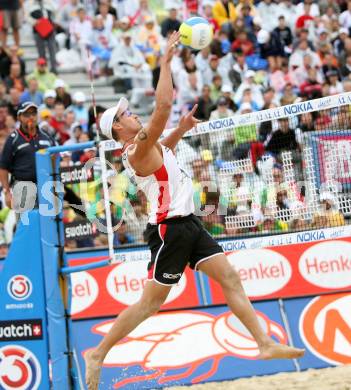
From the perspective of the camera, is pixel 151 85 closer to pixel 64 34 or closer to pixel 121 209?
pixel 64 34

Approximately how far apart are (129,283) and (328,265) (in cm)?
200

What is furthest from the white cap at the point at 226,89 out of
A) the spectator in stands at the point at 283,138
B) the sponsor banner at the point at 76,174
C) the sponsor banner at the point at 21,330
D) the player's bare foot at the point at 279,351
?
the player's bare foot at the point at 279,351

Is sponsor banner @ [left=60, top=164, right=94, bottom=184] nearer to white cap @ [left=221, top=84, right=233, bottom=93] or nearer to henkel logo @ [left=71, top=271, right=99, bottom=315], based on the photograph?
henkel logo @ [left=71, top=271, right=99, bottom=315]

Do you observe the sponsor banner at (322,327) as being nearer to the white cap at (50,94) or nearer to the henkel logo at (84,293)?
the henkel logo at (84,293)

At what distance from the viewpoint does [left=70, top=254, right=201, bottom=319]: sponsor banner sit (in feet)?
30.8

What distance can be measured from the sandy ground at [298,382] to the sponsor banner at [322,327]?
154mm

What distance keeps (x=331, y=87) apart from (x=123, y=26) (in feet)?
13.5

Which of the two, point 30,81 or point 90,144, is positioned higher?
point 30,81

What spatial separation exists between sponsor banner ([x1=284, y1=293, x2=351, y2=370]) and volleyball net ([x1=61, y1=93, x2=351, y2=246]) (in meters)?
1.12

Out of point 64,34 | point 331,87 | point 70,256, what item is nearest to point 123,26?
point 64,34

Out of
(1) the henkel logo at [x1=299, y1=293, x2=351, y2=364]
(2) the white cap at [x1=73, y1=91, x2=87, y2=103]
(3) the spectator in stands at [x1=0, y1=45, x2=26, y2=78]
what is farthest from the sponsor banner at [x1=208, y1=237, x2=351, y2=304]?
(3) the spectator in stands at [x1=0, y1=45, x2=26, y2=78]

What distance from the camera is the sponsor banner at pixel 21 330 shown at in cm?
819

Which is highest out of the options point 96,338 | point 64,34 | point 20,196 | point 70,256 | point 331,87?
point 64,34

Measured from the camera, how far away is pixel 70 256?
10.1 m
